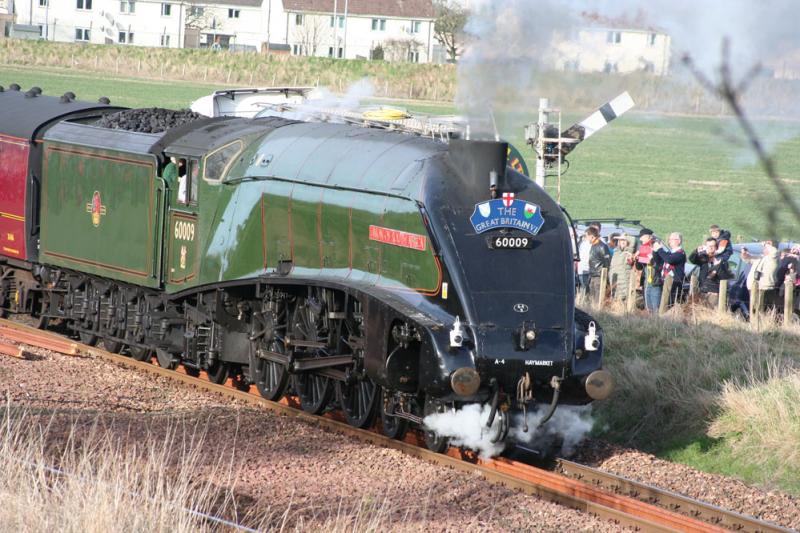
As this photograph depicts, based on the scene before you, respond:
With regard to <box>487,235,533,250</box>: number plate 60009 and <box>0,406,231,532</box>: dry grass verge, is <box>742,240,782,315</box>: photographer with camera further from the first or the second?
<box>0,406,231,532</box>: dry grass verge

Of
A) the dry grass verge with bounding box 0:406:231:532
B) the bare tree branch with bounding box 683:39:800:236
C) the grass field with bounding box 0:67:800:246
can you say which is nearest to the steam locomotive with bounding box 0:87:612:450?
the grass field with bounding box 0:67:800:246

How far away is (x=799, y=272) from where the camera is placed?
18.5 meters

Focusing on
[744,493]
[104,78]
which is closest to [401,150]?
[744,493]

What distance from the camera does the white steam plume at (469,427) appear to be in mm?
10625

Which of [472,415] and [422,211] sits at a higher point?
[422,211]

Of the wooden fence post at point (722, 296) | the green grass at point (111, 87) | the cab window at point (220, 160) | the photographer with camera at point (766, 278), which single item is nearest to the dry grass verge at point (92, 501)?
the cab window at point (220, 160)

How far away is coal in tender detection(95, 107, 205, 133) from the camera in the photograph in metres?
15.2

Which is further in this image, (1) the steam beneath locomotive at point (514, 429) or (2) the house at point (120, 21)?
(2) the house at point (120, 21)

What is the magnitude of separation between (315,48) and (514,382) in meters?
87.8

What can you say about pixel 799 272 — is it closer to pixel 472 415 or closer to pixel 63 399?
pixel 472 415

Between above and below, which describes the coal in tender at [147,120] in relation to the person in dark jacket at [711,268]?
above

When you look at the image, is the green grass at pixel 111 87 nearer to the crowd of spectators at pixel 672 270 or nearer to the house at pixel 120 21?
the house at pixel 120 21

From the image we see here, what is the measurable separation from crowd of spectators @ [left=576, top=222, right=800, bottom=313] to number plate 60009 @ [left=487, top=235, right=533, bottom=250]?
7208 millimetres

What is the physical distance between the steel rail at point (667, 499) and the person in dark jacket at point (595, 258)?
8.46 m
